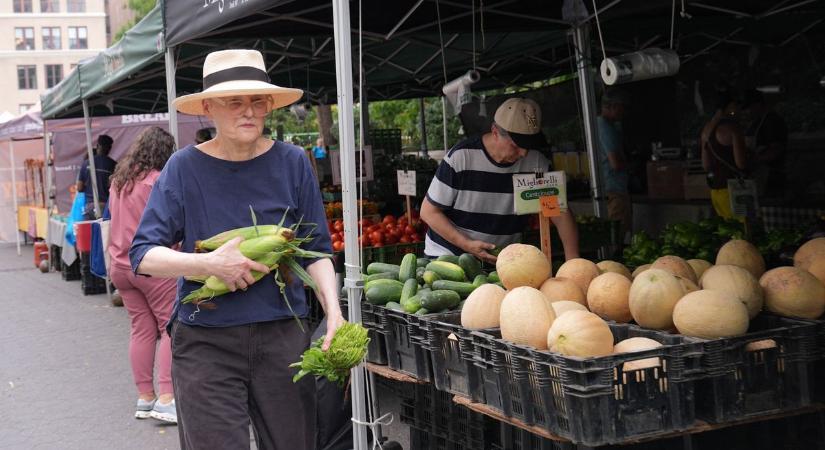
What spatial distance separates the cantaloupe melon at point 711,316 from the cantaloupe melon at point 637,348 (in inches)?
5.5

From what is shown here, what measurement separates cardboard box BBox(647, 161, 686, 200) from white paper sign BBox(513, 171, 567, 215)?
6.93m

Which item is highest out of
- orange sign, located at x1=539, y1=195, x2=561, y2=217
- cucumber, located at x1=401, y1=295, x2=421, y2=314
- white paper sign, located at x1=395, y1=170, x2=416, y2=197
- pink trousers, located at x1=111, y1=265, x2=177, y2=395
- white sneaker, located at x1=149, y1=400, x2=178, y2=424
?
white paper sign, located at x1=395, y1=170, x2=416, y2=197

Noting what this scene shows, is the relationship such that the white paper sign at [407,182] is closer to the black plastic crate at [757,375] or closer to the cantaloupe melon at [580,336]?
the cantaloupe melon at [580,336]

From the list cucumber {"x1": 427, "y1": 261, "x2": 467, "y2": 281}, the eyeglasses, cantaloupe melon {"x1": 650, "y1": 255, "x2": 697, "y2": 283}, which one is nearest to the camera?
the eyeglasses

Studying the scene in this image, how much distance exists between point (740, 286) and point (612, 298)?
1.68 feet

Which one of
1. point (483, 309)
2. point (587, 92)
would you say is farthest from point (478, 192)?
point (587, 92)

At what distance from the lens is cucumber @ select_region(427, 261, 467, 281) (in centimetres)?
492

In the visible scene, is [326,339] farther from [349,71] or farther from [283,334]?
[349,71]

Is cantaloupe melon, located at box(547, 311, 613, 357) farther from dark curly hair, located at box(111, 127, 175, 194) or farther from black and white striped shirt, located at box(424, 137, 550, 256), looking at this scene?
dark curly hair, located at box(111, 127, 175, 194)

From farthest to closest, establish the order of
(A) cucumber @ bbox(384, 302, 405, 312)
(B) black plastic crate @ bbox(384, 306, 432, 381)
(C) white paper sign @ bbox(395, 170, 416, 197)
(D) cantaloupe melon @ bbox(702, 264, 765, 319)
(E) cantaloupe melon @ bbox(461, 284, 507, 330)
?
(C) white paper sign @ bbox(395, 170, 416, 197) < (A) cucumber @ bbox(384, 302, 405, 312) < (B) black plastic crate @ bbox(384, 306, 432, 381) < (E) cantaloupe melon @ bbox(461, 284, 507, 330) < (D) cantaloupe melon @ bbox(702, 264, 765, 319)

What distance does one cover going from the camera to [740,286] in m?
3.77

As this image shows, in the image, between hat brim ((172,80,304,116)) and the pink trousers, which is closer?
hat brim ((172,80,304,116))

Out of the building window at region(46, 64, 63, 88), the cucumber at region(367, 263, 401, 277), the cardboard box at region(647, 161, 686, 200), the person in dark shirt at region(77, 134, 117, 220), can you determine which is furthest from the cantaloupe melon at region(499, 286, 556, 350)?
the building window at region(46, 64, 63, 88)

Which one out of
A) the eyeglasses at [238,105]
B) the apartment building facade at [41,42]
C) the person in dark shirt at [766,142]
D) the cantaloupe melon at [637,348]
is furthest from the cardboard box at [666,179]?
the apartment building facade at [41,42]
